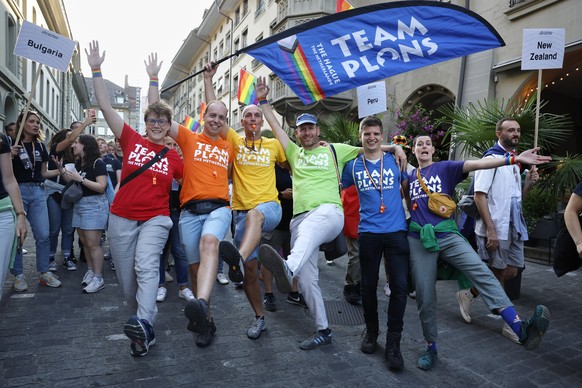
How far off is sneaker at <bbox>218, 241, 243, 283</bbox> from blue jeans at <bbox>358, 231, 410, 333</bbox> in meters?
1.05

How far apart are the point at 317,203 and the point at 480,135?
3603 millimetres

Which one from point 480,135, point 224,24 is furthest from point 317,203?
point 224,24

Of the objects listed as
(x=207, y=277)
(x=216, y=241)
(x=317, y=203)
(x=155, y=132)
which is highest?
(x=155, y=132)

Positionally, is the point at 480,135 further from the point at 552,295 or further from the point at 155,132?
the point at 155,132

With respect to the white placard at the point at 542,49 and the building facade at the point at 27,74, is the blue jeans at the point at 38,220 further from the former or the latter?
the white placard at the point at 542,49

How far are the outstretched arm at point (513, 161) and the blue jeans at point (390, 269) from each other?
0.78 metres

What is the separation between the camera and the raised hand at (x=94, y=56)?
3.71m

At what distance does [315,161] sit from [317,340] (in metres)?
1.58

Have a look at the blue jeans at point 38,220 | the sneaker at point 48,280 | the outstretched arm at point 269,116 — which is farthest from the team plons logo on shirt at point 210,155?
the sneaker at point 48,280

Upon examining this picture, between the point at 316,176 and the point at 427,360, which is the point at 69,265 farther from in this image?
the point at 427,360

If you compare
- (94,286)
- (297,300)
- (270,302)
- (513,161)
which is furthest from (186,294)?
(513,161)

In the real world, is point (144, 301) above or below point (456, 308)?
above

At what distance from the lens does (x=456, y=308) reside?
4.99 metres

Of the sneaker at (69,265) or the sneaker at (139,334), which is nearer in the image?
the sneaker at (139,334)
